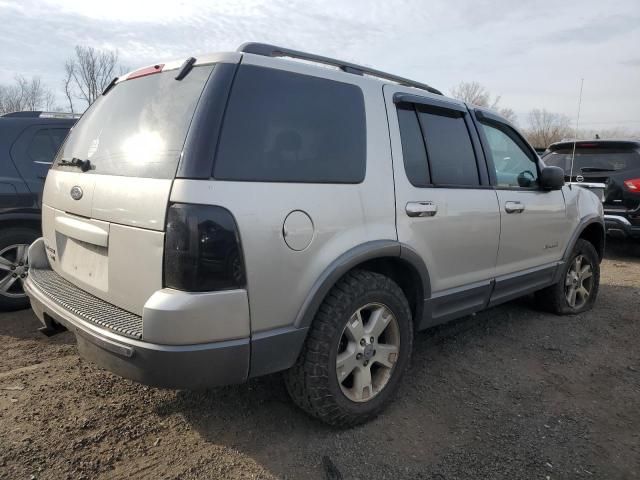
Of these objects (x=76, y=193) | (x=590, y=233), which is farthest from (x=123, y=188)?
(x=590, y=233)

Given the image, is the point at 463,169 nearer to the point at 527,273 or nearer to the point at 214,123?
the point at 527,273

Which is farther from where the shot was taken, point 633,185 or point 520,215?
point 633,185

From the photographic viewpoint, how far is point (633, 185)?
6.89 m

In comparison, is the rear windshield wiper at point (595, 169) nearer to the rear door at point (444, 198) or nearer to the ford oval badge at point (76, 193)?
the rear door at point (444, 198)

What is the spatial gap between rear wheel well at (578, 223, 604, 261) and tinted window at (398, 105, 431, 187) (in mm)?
2784

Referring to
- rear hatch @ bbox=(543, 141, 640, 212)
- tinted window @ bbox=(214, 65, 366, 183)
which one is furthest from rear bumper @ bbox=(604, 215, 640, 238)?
tinted window @ bbox=(214, 65, 366, 183)

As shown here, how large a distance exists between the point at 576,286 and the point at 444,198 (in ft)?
8.66

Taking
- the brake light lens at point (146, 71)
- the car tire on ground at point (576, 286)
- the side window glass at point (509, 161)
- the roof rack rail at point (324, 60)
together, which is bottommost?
the car tire on ground at point (576, 286)

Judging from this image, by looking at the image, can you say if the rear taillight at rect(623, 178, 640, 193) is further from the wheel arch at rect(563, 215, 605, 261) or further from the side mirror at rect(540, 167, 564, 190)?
the side mirror at rect(540, 167, 564, 190)

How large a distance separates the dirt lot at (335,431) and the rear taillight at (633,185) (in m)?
4.02

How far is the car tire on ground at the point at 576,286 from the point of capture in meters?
4.59

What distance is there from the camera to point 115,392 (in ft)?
9.66

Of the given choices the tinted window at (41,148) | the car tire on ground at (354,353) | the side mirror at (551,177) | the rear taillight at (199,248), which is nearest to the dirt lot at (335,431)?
the car tire on ground at (354,353)

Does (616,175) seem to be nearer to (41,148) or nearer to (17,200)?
(41,148)
